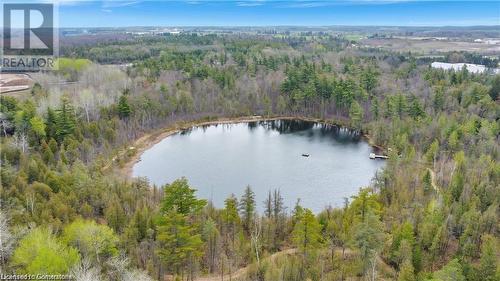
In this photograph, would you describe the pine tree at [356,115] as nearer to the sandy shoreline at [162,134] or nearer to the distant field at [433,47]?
the sandy shoreline at [162,134]

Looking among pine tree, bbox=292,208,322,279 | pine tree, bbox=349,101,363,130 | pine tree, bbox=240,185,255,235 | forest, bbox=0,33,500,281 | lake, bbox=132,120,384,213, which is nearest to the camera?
forest, bbox=0,33,500,281

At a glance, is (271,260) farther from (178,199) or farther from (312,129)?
(312,129)

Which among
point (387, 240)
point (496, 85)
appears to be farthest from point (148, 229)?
point (496, 85)

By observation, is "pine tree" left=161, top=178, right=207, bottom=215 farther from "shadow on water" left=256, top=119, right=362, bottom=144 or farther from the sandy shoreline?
"shadow on water" left=256, top=119, right=362, bottom=144

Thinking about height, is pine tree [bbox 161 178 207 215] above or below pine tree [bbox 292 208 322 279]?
above

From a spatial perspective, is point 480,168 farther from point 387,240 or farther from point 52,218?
point 52,218

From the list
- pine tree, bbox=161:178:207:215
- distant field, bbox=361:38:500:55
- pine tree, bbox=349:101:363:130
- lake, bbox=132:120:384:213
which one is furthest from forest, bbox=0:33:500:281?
distant field, bbox=361:38:500:55

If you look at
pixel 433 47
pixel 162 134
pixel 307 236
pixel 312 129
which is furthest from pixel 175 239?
pixel 433 47

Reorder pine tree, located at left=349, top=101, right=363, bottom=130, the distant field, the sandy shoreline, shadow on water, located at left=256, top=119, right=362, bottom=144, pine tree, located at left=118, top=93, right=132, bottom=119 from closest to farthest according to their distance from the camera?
the sandy shoreline, pine tree, located at left=118, top=93, right=132, bottom=119, shadow on water, located at left=256, top=119, right=362, bottom=144, pine tree, located at left=349, top=101, right=363, bottom=130, the distant field
